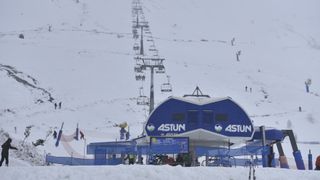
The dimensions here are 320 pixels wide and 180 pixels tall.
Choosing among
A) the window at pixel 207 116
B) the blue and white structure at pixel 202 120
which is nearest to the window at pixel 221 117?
the blue and white structure at pixel 202 120

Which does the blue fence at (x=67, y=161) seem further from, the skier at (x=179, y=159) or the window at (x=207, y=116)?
the window at (x=207, y=116)

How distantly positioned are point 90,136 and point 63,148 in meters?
5.59

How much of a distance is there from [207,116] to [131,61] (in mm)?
50715

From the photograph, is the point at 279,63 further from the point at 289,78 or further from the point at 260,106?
the point at 260,106

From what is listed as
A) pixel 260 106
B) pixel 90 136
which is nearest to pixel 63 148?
pixel 90 136

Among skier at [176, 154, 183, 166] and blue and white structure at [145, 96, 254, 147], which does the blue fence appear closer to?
skier at [176, 154, 183, 166]

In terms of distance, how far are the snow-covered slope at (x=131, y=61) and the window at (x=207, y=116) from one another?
11.0 m

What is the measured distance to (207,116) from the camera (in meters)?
28.5

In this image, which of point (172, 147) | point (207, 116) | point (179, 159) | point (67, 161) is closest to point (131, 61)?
point (207, 116)

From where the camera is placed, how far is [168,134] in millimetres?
28281

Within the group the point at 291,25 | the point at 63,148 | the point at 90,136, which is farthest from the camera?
the point at 291,25

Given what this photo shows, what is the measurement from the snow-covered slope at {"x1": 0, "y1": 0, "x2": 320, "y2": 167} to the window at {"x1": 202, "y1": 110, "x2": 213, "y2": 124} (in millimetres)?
10974

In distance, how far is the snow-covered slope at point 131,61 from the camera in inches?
2104

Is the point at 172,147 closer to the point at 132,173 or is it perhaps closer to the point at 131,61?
the point at 132,173
